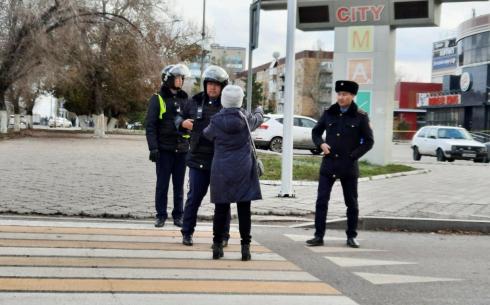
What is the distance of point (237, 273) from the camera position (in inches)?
236

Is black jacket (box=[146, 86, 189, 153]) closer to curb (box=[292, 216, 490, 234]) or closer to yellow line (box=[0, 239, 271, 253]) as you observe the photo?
yellow line (box=[0, 239, 271, 253])

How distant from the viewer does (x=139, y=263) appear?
6.18 metres

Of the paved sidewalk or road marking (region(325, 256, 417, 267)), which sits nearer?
road marking (region(325, 256, 417, 267))

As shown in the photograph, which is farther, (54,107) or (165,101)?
(54,107)

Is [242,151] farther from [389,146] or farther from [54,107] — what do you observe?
[54,107]

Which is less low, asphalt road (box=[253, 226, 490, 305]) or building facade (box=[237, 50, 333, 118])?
building facade (box=[237, 50, 333, 118])

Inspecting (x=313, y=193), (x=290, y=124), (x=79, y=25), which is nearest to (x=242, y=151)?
(x=290, y=124)

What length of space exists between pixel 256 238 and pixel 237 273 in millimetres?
2039

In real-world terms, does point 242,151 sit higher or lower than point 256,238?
higher

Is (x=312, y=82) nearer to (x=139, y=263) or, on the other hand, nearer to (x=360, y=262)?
(x=360, y=262)

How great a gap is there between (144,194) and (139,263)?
539 cm

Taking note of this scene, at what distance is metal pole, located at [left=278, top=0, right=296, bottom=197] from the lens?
11.6m

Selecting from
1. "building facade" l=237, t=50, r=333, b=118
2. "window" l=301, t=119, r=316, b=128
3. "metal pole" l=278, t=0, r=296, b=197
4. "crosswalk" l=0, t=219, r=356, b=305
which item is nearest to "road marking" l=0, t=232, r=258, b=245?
"crosswalk" l=0, t=219, r=356, b=305

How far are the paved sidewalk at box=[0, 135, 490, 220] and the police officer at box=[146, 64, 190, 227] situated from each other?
1262 mm
